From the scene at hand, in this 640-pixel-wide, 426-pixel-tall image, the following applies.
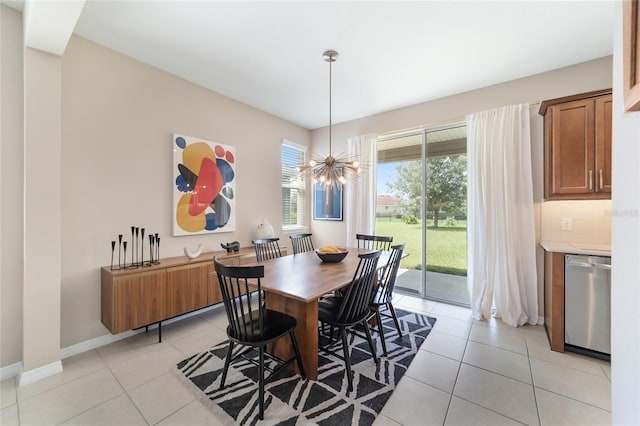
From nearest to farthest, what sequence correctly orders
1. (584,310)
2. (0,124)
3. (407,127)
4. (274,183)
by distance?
(0,124)
(584,310)
(407,127)
(274,183)

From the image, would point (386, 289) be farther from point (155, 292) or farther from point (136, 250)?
point (136, 250)

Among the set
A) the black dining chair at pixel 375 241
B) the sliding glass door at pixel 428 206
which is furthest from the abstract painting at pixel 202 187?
the sliding glass door at pixel 428 206

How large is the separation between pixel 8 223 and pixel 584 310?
16.8 ft

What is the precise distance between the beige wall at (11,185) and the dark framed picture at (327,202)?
3.78 m

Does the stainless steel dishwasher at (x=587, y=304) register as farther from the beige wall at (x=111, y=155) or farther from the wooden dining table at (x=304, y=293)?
the beige wall at (x=111, y=155)

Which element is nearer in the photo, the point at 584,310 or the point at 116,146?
the point at 584,310

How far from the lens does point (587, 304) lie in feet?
7.65

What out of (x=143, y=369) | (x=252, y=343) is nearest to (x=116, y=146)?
(x=143, y=369)

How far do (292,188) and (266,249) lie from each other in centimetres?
178

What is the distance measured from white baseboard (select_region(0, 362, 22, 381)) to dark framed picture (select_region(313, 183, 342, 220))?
4048 millimetres

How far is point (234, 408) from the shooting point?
1.77 meters

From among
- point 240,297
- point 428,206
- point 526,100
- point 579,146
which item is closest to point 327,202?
point 428,206

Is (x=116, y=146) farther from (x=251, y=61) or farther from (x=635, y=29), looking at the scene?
(x=635, y=29)

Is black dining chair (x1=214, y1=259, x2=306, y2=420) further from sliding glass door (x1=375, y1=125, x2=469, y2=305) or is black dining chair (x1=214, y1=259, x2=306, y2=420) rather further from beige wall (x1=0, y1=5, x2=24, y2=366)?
sliding glass door (x1=375, y1=125, x2=469, y2=305)
